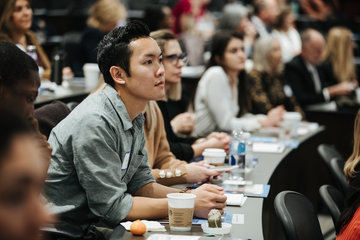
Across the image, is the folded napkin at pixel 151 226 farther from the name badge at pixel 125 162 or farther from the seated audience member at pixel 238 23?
the seated audience member at pixel 238 23

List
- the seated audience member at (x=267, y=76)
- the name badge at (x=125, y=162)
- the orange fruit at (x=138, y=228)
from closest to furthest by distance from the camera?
the orange fruit at (x=138, y=228), the name badge at (x=125, y=162), the seated audience member at (x=267, y=76)

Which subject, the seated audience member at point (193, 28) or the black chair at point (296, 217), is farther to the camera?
the seated audience member at point (193, 28)

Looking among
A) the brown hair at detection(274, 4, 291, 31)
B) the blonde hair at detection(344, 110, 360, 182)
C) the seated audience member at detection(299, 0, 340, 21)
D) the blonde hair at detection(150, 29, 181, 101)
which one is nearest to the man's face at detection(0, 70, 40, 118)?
the blonde hair at detection(344, 110, 360, 182)

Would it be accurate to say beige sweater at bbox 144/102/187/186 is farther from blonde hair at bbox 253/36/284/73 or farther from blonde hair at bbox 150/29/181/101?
blonde hair at bbox 253/36/284/73

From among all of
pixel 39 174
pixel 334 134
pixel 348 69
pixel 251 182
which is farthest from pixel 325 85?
pixel 39 174

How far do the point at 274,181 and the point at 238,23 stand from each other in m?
4.28

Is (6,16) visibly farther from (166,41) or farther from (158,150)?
(158,150)

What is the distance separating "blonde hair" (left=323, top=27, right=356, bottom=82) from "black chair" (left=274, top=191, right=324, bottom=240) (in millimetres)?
4780

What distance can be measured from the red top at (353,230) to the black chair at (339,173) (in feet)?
3.01

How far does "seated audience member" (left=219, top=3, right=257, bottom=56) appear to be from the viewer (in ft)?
24.5

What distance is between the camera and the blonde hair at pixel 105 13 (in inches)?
259

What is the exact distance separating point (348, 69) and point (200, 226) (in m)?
5.24

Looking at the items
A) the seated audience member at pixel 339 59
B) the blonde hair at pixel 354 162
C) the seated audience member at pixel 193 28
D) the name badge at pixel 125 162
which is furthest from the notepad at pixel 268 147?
the seated audience member at pixel 193 28

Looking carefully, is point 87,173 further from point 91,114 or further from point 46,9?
point 46,9
